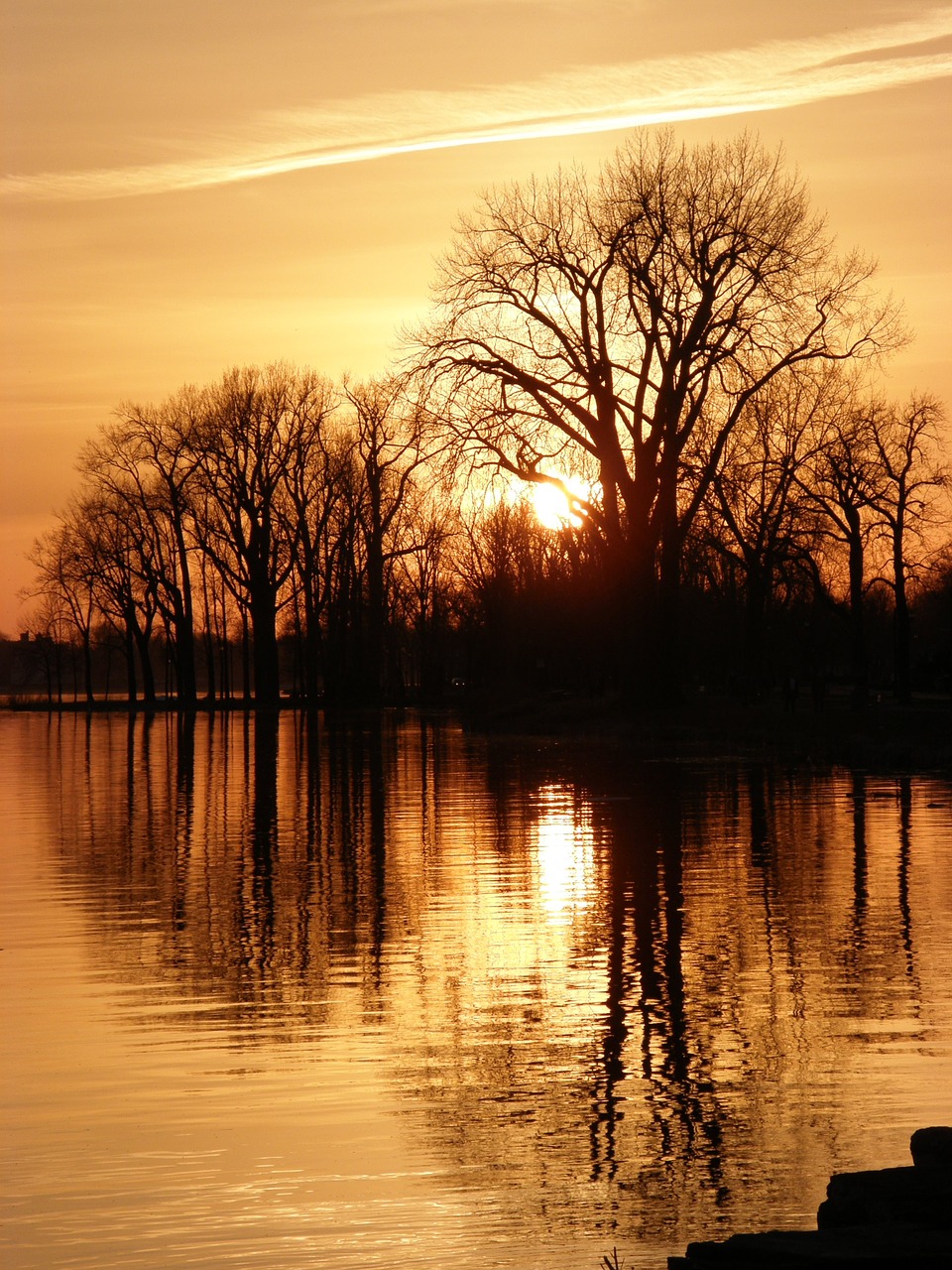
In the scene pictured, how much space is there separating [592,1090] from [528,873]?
31.6ft

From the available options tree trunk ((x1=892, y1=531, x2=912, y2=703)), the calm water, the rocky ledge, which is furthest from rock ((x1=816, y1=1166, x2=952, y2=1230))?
tree trunk ((x1=892, y1=531, x2=912, y2=703))

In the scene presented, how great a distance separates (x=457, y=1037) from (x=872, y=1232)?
192 inches

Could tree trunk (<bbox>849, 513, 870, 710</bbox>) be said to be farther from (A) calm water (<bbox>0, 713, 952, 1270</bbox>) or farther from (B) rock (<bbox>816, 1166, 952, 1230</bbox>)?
(B) rock (<bbox>816, 1166, 952, 1230</bbox>)

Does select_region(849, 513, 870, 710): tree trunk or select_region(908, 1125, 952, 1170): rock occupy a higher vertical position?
select_region(849, 513, 870, 710): tree trunk

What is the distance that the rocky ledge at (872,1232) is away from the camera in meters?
5.65

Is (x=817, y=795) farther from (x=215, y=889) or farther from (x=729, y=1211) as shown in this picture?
(x=729, y=1211)

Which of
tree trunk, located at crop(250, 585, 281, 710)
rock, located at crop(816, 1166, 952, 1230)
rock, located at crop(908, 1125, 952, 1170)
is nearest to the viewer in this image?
rock, located at crop(816, 1166, 952, 1230)

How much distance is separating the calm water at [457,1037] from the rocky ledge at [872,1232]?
26.1 inches

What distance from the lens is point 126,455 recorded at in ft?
320

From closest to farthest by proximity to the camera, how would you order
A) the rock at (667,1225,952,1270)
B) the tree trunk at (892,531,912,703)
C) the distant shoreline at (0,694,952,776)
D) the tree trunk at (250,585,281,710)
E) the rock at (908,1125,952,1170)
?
the rock at (667,1225,952,1270)
the rock at (908,1125,952,1170)
the distant shoreline at (0,694,952,776)
the tree trunk at (892,531,912,703)
the tree trunk at (250,585,281,710)

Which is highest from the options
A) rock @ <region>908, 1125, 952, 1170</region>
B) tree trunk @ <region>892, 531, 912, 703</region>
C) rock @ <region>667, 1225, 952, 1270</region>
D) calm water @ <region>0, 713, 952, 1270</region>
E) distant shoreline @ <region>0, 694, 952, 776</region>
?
tree trunk @ <region>892, 531, 912, 703</region>

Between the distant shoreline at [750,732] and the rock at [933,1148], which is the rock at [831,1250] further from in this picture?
the distant shoreline at [750,732]

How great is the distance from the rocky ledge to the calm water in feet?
2.18

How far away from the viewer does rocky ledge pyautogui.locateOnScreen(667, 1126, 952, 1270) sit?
5.65 metres
